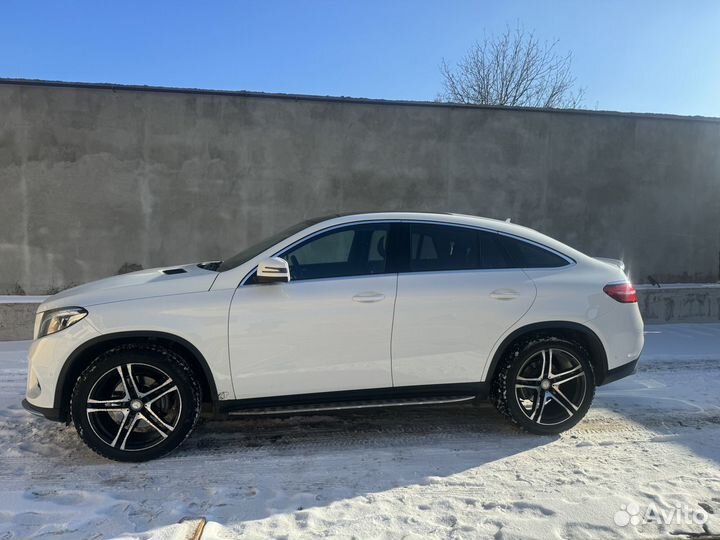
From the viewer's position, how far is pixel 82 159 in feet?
26.7

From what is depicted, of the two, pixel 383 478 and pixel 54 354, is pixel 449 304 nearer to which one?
pixel 383 478

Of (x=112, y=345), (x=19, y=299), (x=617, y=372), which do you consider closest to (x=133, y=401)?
(x=112, y=345)

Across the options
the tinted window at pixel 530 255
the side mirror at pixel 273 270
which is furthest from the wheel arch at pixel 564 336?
the side mirror at pixel 273 270

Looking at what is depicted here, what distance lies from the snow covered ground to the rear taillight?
1048mm

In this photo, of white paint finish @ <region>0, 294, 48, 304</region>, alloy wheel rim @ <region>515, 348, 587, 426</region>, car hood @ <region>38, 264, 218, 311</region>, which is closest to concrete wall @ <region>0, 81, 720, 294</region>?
white paint finish @ <region>0, 294, 48, 304</region>

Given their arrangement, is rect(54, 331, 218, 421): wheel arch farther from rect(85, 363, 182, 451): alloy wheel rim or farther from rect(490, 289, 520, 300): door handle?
rect(490, 289, 520, 300): door handle

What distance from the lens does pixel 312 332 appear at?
361 cm

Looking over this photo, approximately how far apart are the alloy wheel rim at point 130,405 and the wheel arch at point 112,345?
175mm

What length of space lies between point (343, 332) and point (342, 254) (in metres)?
0.64

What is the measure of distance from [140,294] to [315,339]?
1.23 metres

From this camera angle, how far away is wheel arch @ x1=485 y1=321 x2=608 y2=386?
391 cm

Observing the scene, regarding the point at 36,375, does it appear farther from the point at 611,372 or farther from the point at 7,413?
the point at 611,372

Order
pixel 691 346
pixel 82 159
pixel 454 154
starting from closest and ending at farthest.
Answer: pixel 691 346 < pixel 82 159 < pixel 454 154

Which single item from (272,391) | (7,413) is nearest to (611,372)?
(272,391)
